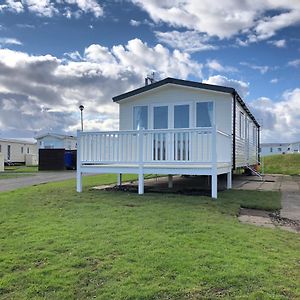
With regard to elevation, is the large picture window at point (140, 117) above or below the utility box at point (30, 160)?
above

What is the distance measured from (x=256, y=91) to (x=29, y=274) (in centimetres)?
1678

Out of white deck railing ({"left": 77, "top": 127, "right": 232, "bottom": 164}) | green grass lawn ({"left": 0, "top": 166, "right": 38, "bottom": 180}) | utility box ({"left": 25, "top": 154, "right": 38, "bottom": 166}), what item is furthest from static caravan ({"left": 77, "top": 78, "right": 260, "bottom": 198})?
utility box ({"left": 25, "top": 154, "right": 38, "bottom": 166})

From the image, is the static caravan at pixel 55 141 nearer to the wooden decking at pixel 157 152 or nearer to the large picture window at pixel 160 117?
the large picture window at pixel 160 117

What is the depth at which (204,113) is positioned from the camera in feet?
38.9

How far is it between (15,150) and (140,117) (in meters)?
31.5

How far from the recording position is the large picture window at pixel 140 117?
41.4ft

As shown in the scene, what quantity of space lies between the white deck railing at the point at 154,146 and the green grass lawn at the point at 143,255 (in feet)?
7.51

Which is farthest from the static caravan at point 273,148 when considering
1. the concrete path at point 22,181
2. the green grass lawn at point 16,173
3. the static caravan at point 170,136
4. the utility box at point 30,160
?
the static caravan at point 170,136

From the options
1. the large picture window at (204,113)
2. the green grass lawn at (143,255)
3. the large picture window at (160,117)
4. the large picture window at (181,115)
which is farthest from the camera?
the large picture window at (160,117)

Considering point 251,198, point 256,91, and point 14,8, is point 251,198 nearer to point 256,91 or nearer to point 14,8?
point 14,8

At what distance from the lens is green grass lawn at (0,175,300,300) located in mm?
3225

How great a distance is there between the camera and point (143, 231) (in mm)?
5121

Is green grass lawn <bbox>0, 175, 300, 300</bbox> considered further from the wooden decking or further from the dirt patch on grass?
the wooden decking

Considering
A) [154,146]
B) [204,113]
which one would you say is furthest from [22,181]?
[204,113]
